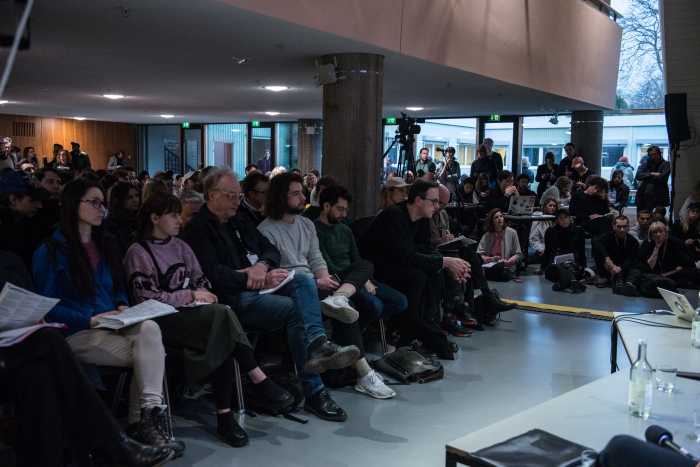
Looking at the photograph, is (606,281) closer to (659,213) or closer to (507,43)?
(659,213)

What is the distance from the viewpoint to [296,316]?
11.8 ft

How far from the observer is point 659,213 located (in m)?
8.61

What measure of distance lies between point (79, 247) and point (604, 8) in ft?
39.5

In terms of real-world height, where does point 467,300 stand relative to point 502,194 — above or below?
below

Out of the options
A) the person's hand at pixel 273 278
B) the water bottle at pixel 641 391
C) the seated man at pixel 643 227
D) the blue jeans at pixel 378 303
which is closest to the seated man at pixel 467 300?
the blue jeans at pixel 378 303

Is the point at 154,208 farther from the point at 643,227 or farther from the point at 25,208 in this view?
the point at 643,227

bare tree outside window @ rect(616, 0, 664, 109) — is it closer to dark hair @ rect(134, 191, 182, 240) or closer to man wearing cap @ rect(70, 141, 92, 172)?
→ man wearing cap @ rect(70, 141, 92, 172)

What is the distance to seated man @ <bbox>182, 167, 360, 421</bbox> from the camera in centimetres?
350

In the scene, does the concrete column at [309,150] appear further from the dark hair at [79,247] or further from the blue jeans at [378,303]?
the dark hair at [79,247]

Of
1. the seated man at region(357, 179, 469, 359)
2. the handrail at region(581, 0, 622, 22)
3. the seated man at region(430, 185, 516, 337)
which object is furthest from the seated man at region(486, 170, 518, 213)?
the seated man at region(357, 179, 469, 359)

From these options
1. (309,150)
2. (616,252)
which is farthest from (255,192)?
(309,150)

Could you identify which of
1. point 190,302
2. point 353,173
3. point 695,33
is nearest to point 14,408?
point 190,302

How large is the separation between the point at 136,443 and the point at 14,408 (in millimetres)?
483

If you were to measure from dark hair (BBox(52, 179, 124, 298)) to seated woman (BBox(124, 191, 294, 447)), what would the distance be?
140 mm
